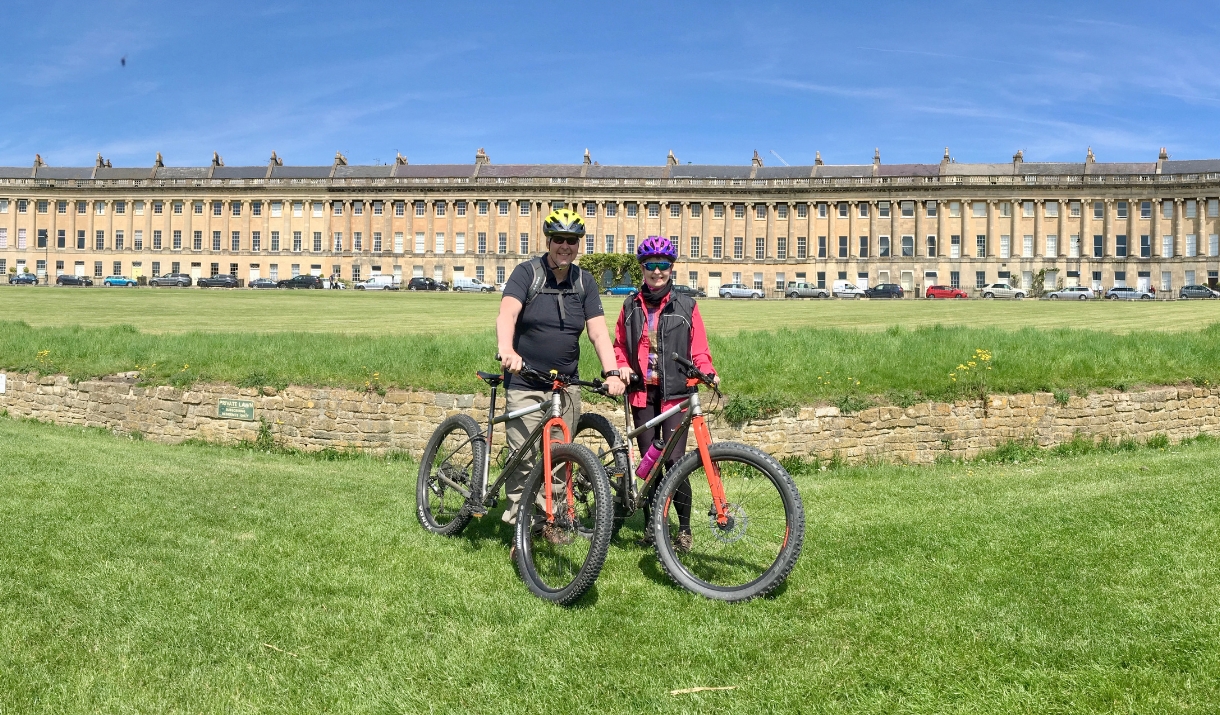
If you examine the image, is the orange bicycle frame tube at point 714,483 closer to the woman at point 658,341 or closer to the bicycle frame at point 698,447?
the bicycle frame at point 698,447

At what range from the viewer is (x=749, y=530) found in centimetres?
544

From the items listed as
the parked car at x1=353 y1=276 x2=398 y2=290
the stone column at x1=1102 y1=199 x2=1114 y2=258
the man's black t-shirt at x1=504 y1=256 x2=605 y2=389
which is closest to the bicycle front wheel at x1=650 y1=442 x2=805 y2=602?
the man's black t-shirt at x1=504 y1=256 x2=605 y2=389

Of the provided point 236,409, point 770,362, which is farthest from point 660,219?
point 236,409

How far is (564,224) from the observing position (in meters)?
5.95

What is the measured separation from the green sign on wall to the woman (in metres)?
8.11

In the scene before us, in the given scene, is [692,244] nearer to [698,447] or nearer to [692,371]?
[692,371]

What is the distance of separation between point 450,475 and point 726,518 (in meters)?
2.48

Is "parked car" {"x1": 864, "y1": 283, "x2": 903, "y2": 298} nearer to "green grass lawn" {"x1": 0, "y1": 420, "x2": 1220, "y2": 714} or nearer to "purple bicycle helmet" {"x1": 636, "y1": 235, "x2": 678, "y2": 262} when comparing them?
"green grass lawn" {"x1": 0, "y1": 420, "x2": 1220, "y2": 714}

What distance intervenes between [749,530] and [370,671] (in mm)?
2314

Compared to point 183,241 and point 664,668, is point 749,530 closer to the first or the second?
point 664,668

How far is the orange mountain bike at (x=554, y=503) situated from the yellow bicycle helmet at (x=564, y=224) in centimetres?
93

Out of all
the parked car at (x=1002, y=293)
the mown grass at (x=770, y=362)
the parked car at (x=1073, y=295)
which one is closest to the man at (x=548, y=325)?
the mown grass at (x=770, y=362)

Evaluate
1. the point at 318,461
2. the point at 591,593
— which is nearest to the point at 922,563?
the point at 591,593

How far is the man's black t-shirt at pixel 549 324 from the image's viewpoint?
6137 millimetres
